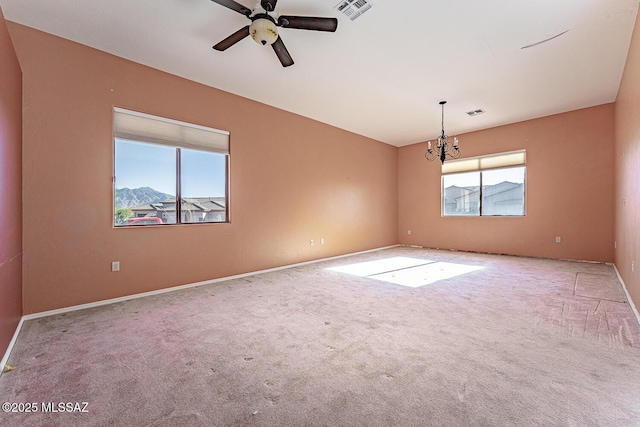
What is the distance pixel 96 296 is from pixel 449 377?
11.8ft

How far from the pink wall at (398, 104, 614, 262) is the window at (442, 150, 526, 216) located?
0.16 m

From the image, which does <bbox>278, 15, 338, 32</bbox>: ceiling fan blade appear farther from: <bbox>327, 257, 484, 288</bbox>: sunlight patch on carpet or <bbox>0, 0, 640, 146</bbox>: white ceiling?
<bbox>327, 257, 484, 288</bbox>: sunlight patch on carpet

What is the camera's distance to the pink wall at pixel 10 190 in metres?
1.99

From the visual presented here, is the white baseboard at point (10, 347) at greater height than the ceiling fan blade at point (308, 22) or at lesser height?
lesser

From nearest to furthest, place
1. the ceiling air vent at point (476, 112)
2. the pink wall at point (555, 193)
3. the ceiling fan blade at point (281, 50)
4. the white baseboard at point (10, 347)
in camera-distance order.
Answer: the white baseboard at point (10, 347), the ceiling fan blade at point (281, 50), the pink wall at point (555, 193), the ceiling air vent at point (476, 112)

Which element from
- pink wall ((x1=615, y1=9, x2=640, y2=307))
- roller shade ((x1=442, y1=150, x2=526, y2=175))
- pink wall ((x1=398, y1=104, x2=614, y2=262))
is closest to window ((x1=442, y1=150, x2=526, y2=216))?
roller shade ((x1=442, y1=150, x2=526, y2=175))

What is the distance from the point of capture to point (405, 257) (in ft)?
19.9

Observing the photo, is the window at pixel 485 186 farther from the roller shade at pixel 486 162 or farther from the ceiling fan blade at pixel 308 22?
the ceiling fan blade at pixel 308 22

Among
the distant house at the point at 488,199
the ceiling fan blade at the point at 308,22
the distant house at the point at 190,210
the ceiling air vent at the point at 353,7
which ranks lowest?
the distant house at the point at 190,210

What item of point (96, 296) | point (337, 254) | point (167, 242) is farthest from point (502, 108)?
point (96, 296)

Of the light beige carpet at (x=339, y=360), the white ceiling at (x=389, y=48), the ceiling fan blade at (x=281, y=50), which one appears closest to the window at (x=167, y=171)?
the white ceiling at (x=389, y=48)

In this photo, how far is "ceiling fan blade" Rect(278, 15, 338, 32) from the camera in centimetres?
235

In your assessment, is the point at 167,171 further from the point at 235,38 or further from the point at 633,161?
the point at 633,161

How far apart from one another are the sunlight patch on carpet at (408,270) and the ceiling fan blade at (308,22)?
316 cm
